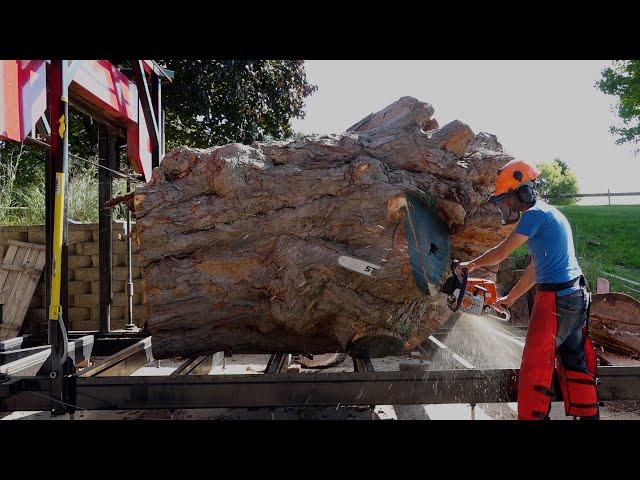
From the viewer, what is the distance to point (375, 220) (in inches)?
131

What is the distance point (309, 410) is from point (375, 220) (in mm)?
1694

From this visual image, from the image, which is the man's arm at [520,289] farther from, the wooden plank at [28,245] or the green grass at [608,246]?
the wooden plank at [28,245]

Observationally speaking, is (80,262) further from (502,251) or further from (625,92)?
(625,92)

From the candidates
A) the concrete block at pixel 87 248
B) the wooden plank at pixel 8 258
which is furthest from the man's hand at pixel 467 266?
the wooden plank at pixel 8 258

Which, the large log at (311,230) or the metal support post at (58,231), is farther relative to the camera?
the large log at (311,230)

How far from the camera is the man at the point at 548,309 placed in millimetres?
2729

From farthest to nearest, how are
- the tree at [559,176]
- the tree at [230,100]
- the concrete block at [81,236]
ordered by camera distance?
the tree at [559,176], the tree at [230,100], the concrete block at [81,236]

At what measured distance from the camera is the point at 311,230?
3389 millimetres

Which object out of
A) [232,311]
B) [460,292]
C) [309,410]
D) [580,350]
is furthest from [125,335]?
[580,350]

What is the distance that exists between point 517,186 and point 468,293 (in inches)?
27.5

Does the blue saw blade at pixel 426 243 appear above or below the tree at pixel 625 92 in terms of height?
below

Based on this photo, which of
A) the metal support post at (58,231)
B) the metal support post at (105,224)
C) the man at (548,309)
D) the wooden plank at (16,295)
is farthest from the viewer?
the wooden plank at (16,295)

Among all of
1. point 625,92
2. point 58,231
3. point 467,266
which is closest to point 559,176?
point 625,92

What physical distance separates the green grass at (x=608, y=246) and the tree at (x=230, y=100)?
5968 millimetres
